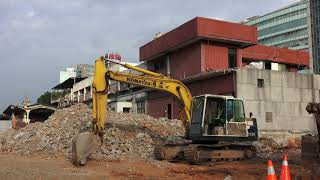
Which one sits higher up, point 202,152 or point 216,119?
point 216,119

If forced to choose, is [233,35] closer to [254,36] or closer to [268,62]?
[254,36]

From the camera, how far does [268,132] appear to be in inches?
1387

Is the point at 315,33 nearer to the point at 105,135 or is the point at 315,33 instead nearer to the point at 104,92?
the point at 105,135

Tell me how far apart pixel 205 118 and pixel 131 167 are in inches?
156

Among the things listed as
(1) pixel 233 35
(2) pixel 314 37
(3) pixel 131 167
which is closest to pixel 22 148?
(3) pixel 131 167

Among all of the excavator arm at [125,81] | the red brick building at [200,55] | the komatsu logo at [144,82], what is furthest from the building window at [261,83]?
the komatsu logo at [144,82]

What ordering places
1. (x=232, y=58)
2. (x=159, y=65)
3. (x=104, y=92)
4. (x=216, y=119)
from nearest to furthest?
(x=104, y=92) → (x=216, y=119) → (x=232, y=58) → (x=159, y=65)

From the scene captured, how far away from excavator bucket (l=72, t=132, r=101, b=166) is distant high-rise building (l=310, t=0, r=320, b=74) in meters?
97.2

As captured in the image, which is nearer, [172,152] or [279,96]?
[172,152]

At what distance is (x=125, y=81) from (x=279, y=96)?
19.6m

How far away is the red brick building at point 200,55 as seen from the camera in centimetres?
3647

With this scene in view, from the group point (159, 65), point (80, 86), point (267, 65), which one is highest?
point (267, 65)

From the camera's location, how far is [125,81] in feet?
65.7

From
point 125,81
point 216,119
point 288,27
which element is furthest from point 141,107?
point 288,27
